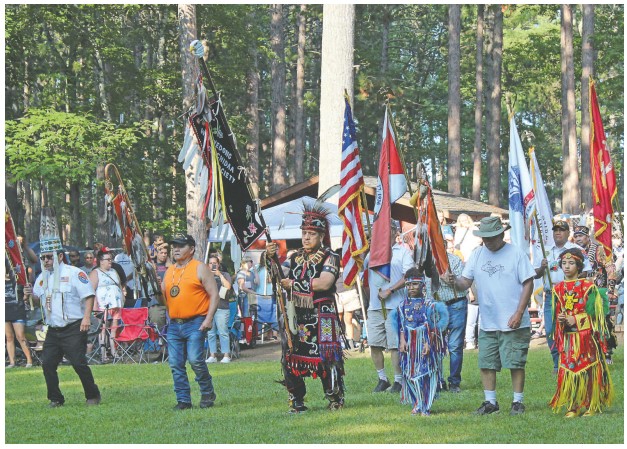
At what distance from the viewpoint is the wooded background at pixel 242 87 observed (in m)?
25.0

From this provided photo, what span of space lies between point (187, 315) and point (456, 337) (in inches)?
125

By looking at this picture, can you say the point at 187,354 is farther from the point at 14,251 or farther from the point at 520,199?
the point at 14,251

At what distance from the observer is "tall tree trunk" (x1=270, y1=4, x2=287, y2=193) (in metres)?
35.7

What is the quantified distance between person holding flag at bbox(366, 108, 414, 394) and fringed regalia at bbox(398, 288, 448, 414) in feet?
1.35

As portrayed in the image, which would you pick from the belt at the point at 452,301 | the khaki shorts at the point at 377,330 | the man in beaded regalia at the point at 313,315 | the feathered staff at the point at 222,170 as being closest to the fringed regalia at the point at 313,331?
the man in beaded regalia at the point at 313,315

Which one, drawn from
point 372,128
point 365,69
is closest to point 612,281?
point 365,69

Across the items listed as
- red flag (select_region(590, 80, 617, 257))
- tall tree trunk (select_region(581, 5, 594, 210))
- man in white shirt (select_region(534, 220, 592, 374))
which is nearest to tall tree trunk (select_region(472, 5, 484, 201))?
tall tree trunk (select_region(581, 5, 594, 210))

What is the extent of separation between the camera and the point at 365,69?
43.5 meters

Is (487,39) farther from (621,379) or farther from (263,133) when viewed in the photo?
(621,379)

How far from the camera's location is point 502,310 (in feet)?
31.9

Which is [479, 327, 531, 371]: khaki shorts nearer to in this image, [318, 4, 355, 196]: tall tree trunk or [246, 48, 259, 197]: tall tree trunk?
[318, 4, 355, 196]: tall tree trunk

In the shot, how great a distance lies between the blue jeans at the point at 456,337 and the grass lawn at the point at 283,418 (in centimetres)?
22

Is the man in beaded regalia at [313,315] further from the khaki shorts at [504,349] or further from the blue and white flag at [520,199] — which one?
the blue and white flag at [520,199]

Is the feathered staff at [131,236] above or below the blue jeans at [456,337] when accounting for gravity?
above
